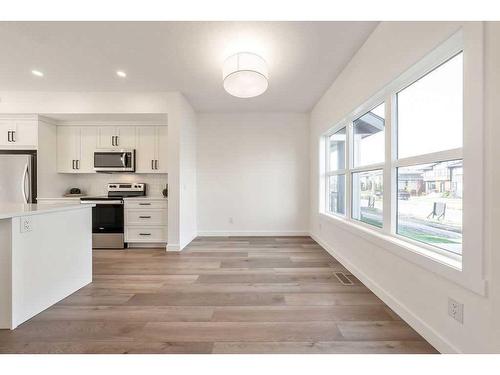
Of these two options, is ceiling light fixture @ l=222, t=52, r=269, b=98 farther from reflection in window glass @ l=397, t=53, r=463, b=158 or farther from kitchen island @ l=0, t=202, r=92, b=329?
kitchen island @ l=0, t=202, r=92, b=329

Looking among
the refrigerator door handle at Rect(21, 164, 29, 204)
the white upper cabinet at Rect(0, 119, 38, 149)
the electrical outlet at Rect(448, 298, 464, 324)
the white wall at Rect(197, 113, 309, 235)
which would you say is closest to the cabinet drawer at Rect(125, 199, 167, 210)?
the white wall at Rect(197, 113, 309, 235)

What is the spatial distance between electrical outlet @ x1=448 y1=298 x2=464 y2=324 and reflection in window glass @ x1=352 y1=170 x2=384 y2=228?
1.11 m

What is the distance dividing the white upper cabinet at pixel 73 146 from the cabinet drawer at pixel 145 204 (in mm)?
1186

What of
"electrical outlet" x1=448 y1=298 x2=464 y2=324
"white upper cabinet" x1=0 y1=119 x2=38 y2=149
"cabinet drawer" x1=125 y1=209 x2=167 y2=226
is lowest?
"electrical outlet" x1=448 y1=298 x2=464 y2=324

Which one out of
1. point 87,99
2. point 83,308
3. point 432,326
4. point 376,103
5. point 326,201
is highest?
point 87,99

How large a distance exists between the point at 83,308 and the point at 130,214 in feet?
7.33

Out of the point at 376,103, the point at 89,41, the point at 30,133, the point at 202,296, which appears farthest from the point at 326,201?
the point at 30,133

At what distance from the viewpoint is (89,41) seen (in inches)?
101

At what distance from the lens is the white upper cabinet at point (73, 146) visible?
14.6 feet

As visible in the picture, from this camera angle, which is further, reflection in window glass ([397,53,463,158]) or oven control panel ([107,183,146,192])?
oven control panel ([107,183,146,192])

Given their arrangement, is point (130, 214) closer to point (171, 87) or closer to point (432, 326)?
point (171, 87)

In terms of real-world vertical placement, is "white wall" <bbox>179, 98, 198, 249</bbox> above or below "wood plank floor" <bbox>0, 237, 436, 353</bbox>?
above

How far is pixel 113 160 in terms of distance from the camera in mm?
4367

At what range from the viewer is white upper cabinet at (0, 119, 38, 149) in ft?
13.1
